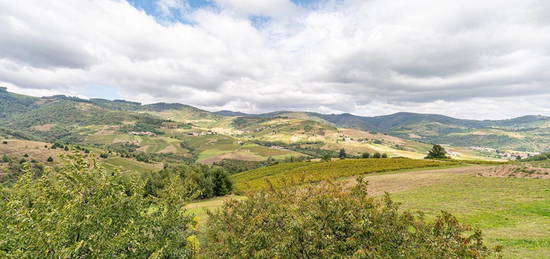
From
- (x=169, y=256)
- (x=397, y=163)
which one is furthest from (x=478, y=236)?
(x=397, y=163)

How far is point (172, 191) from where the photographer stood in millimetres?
16344

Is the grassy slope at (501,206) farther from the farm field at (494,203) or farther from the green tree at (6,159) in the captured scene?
the green tree at (6,159)

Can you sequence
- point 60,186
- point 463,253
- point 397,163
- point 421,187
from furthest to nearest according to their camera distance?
point 397,163 < point 421,187 < point 60,186 < point 463,253

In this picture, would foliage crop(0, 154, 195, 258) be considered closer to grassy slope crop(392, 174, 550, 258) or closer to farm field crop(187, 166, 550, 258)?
farm field crop(187, 166, 550, 258)

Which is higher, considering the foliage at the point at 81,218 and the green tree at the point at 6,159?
the foliage at the point at 81,218

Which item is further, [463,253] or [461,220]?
[461,220]

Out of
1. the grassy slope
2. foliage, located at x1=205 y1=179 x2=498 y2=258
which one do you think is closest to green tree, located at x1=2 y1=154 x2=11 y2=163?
foliage, located at x1=205 y1=179 x2=498 y2=258

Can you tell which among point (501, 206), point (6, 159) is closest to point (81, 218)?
point (501, 206)

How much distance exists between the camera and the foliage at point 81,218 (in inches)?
376

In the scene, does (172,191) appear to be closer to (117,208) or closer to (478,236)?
(117,208)

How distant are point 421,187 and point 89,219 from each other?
165 ft

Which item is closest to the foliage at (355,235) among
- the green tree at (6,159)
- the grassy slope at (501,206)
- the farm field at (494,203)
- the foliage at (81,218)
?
the farm field at (494,203)

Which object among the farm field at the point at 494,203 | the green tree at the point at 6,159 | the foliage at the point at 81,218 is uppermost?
the foliage at the point at 81,218

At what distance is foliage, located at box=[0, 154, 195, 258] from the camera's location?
954cm
